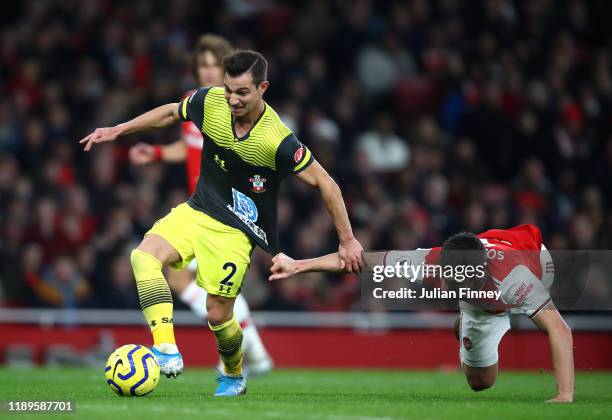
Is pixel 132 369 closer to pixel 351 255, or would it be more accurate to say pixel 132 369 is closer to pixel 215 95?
pixel 351 255

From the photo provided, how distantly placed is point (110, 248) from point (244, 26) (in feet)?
16.2

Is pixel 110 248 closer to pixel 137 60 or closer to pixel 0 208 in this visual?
pixel 0 208

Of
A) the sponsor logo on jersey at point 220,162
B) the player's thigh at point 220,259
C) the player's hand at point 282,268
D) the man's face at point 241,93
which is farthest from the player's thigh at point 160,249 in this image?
the man's face at point 241,93

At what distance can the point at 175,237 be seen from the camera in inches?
323

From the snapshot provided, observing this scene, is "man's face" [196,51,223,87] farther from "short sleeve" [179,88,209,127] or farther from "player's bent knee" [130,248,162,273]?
"player's bent knee" [130,248,162,273]

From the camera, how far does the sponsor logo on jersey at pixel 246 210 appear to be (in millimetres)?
8266

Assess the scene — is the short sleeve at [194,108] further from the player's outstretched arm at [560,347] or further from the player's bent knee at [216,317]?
the player's outstretched arm at [560,347]

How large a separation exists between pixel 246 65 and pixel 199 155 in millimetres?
2709

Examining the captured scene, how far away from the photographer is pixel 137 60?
16938 mm

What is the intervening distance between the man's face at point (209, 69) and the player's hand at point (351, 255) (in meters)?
2.78

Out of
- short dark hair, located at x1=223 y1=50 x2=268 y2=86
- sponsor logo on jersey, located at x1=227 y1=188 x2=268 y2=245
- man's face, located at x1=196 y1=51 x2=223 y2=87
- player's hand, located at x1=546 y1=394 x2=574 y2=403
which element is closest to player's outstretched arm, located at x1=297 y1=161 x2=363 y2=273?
sponsor logo on jersey, located at x1=227 y1=188 x2=268 y2=245

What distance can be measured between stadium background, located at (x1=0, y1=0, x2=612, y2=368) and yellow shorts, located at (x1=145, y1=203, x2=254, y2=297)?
6181 millimetres

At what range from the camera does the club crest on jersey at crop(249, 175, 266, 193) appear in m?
8.16

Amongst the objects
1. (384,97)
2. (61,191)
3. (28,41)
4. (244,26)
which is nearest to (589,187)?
(384,97)
